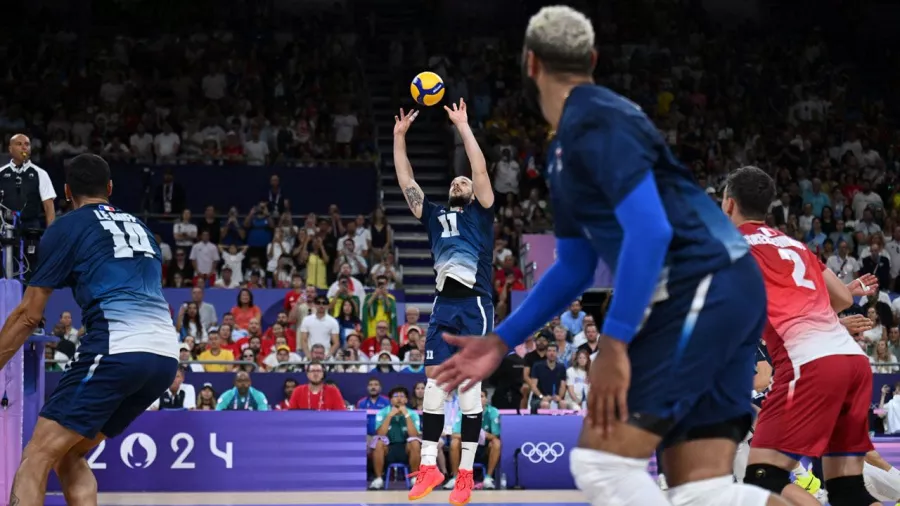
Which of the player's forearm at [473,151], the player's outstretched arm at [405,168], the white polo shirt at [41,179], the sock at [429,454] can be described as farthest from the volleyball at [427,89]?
the white polo shirt at [41,179]

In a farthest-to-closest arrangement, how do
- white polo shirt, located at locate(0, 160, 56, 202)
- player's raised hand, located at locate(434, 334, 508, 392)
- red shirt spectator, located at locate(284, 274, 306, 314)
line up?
red shirt spectator, located at locate(284, 274, 306, 314) < white polo shirt, located at locate(0, 160, 56, 202) < player's raised hand, located at locate(434, 334, 508, 392)

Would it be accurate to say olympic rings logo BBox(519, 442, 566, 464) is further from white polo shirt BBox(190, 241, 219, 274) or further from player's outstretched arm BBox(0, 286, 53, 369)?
player's outstretched arm BBox(0, 286, 53, 369)

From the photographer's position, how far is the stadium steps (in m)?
24.0

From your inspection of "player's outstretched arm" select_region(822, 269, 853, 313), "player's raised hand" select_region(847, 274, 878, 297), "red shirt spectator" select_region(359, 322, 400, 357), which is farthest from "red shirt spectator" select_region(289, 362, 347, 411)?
"player's outstretched arm" select_region(822, 269, 853, 313)

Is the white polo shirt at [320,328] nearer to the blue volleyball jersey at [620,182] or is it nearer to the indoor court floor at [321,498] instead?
the indoor court floor at [321,498]

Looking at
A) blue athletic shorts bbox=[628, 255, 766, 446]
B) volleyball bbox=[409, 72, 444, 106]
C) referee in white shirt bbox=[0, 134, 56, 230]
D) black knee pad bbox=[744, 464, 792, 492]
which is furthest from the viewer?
referee in white shirt bbox=[0, 134, 56, 230]

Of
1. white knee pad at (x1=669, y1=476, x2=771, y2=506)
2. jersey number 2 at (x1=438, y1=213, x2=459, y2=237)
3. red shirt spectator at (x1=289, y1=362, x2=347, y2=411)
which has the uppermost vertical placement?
jersey number 2 at (x1=438, y1=213, x2=459, y2=237)

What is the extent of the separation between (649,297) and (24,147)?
39.5 feet

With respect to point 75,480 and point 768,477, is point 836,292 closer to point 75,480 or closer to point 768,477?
point 768,477

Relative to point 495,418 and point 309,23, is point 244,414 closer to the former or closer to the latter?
point 495,418

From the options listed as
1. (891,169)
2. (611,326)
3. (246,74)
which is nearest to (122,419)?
(611,326)

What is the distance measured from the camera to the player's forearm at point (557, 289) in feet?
14.2

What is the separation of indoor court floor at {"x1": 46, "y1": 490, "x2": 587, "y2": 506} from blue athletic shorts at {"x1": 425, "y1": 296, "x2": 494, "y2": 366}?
6.93 feet

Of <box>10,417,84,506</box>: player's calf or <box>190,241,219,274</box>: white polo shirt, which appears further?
<box>190,241,219,274</box>: white polo shirt
